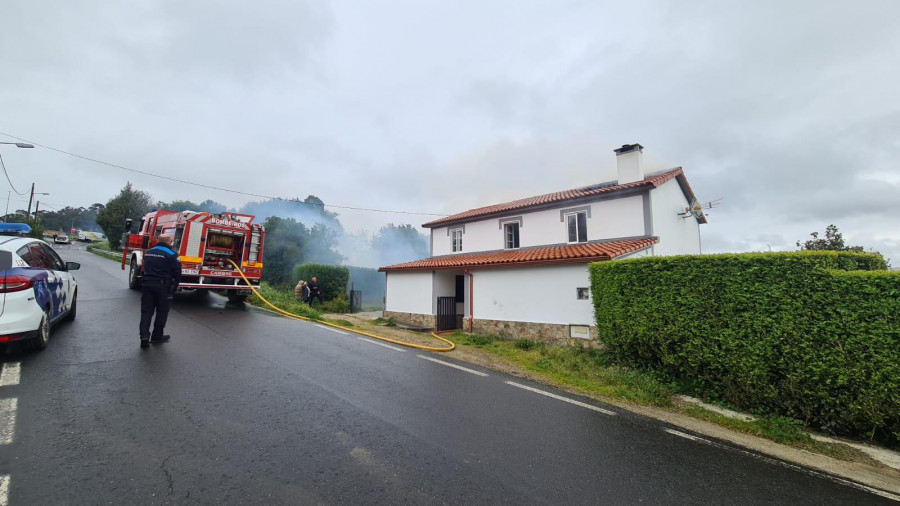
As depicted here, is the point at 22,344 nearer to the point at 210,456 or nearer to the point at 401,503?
the point at 210,456

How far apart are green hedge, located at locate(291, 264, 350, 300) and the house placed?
600cm

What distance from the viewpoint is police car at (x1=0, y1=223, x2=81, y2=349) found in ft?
15.7

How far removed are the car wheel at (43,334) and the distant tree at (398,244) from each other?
42.8 m

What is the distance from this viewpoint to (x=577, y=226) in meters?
15.0

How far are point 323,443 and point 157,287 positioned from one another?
484 cm

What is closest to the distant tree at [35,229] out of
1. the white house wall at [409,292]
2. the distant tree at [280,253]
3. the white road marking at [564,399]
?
the distant tree at [280,253]

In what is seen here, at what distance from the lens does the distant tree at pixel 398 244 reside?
52.0 meters

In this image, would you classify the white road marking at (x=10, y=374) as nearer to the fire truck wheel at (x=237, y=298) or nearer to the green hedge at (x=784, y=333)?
the fire truck wheel at (x=237, y=298)

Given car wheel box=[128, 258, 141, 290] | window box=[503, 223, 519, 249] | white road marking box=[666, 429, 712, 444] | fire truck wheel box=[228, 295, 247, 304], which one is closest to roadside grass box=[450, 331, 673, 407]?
white road marking box=[666, 429, 712, 444]

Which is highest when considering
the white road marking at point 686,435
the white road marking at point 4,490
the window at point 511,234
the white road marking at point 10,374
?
the window at point 511,234

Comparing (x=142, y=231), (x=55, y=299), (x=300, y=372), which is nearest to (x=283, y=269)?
(x=142, y=231)

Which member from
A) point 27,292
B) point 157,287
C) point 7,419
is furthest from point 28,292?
point 7,419

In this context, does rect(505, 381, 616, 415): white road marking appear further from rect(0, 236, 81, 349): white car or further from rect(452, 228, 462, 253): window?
rect(452, 228, 462, 253): window

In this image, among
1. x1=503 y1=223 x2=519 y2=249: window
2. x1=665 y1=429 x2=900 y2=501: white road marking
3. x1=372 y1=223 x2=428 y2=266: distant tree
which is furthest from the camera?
x1=372 y1=223 x2=428 y2=266: distant tree
